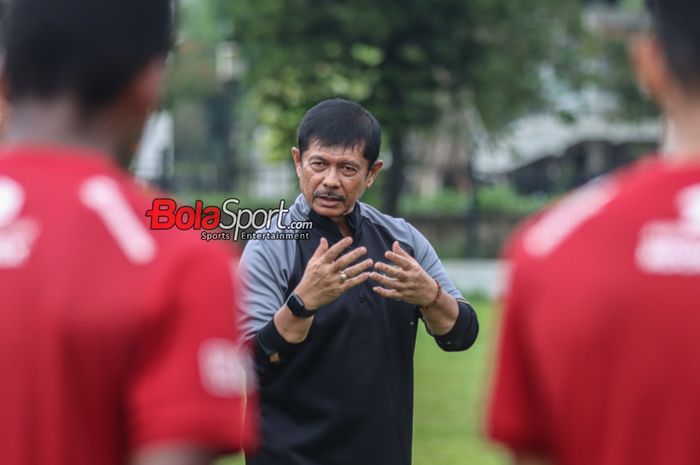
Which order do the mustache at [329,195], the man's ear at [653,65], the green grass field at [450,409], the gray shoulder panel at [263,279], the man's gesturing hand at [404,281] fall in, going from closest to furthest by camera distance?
the man's ear at [653,65] < the man's gesturing hand at [404,281] < the gray shoulder panel at [263,279] < the mustache at [329,195] < the green grass field at [450,409]

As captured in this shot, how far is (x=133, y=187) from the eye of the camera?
2.98 meters

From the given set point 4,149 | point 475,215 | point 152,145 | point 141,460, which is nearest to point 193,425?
point 141,460

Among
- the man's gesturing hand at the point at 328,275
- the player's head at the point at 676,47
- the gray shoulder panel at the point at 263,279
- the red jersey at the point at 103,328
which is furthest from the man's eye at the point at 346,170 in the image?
the red jersey at the point at 103,328

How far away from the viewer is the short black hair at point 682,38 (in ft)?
9.85

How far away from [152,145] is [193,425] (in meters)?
47.5

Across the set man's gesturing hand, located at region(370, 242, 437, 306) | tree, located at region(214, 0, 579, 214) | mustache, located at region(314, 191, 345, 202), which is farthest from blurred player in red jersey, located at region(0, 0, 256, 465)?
tree, located at region(214, 0, 579, 214)

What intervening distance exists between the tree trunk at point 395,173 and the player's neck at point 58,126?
22.7 metres

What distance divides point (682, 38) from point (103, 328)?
4.07 feet

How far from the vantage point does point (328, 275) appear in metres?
5.71

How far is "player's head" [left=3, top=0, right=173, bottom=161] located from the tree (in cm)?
2050

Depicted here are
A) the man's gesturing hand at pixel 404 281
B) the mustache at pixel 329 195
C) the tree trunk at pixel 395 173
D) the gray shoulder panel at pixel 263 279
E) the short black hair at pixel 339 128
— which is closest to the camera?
the man's gesturing hand at pixel 404 281

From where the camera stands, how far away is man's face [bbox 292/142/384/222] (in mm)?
6184

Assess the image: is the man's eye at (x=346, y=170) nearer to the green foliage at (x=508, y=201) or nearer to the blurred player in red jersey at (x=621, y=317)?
the blurred player in red jersey at (x=621, y=317)

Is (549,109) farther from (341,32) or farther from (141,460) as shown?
(141,460)
